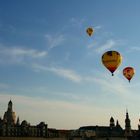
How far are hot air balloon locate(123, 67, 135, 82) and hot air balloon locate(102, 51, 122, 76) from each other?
6046 millimetres

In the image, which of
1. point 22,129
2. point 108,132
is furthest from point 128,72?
point 108,132

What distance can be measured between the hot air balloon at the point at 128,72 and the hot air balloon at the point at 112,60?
19.8 ft

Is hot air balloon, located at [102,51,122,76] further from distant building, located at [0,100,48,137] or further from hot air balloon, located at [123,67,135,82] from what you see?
distant building, located at [0,100,48,137]

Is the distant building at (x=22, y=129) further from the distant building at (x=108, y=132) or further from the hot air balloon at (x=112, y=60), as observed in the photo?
the hot air balloon at (x=112, y=60)

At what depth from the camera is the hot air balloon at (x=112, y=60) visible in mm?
47062

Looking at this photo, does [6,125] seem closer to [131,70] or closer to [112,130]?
[112,130]

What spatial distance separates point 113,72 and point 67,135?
8258 cm

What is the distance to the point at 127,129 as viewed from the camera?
133 metres

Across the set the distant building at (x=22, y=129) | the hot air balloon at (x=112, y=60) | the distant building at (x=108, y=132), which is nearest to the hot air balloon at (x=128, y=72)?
the hot air balloon at (x=112, y=60)

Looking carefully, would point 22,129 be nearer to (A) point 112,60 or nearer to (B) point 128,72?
(B) point 128,72

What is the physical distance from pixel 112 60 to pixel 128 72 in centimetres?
710

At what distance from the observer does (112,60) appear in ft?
155

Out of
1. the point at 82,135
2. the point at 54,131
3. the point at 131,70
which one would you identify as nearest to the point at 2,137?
the point at 54,131

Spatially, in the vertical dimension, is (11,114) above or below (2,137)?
above
